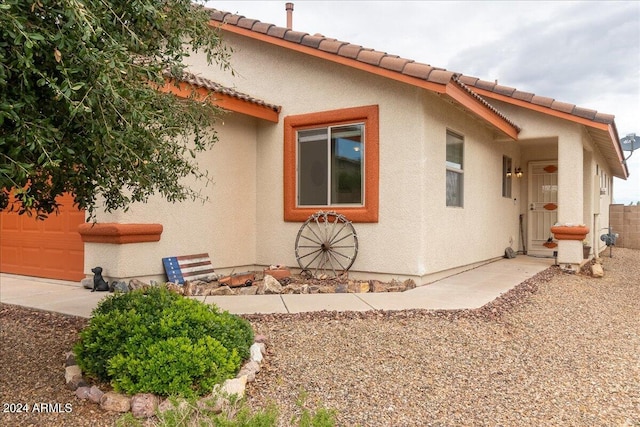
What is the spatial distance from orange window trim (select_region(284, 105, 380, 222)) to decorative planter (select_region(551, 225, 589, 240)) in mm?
4238

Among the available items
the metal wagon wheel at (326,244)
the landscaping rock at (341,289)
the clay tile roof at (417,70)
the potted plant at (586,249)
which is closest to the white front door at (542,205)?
the potted plant at (586,249)

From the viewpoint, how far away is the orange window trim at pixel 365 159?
7223mm

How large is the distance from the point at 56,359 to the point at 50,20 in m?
2.97

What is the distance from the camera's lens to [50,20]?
88.4 inches

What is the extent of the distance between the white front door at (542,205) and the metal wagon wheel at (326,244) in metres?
7.17

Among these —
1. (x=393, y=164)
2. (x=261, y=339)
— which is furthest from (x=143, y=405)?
(x=393, y=164)

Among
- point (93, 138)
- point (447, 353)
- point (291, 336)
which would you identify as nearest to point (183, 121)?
point (93, 138)

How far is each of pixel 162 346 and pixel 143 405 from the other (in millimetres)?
384

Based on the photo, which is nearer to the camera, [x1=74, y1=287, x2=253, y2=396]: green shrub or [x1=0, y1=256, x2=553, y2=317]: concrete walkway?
[x1=74, y1=287, x2=253, y2=396]: green shrub

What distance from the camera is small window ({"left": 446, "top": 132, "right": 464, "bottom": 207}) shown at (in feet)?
26.2

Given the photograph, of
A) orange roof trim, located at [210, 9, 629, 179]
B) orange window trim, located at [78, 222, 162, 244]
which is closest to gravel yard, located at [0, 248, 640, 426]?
orange window trim, located at [78, 222, 162, 244]

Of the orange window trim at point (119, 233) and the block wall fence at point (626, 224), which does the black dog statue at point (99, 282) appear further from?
the block wall fence at point (626, 224)

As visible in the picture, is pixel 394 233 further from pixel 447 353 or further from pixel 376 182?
pixel 447 353

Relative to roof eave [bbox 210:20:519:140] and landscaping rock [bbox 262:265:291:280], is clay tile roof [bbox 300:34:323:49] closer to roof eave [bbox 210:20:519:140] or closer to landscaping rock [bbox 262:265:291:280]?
roof eave [bbox 210:20:519:140]
